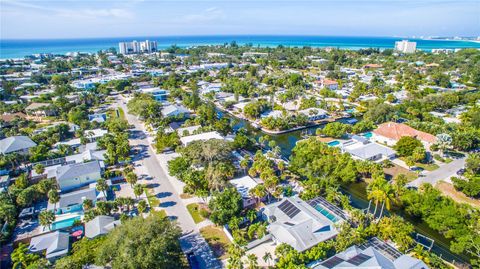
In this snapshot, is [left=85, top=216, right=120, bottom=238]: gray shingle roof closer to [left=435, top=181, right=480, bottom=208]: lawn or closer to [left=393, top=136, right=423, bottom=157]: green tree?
[left=435, top=181, right=480, bottom=208]: lawn

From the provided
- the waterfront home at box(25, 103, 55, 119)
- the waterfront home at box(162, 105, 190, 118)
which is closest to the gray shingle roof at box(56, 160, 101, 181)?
the waterfront home at box(162, 105, 190, 118)

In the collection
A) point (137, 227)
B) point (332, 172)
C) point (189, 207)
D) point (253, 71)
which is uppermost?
point (253, 71)

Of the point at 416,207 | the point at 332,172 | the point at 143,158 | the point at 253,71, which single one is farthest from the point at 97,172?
the point at 253,71

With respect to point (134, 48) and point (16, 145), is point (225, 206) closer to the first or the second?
point (16, 145)

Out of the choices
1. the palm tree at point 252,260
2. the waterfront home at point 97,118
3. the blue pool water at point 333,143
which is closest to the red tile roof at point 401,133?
the blue pool water at point 333,143

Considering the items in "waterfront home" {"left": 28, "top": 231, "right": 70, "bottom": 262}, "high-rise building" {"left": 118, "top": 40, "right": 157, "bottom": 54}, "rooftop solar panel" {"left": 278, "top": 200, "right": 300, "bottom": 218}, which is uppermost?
"high-rise building" {"left": 118, "top": 40, "right": 157, "bottom": 54}

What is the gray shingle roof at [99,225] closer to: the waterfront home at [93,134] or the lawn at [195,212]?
the lawn at [195,212]

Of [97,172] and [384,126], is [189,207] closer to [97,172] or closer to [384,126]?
[97,172]
